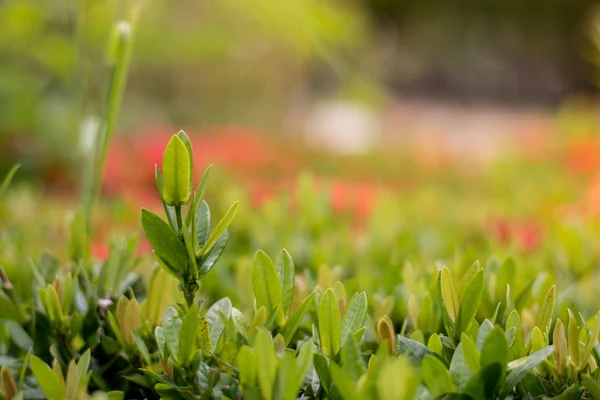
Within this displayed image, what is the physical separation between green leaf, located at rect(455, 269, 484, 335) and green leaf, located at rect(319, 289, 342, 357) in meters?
0.16

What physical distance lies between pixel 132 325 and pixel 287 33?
4337 mm

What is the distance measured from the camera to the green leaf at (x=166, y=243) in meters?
0.77

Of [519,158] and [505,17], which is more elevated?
[505,17]

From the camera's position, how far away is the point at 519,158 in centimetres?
457

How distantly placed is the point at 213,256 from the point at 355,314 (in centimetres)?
18

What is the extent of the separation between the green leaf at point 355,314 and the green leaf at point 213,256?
16 cm

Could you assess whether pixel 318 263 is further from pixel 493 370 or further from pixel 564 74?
pixel 564 74

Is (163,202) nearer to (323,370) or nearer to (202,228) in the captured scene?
(202,228)

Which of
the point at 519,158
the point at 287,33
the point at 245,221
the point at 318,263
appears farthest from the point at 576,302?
the point at 287,33

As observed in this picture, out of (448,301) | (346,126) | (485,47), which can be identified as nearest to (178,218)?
(448,301)

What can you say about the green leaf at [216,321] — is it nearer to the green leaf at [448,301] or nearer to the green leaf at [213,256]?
the green leaf at [213,256]

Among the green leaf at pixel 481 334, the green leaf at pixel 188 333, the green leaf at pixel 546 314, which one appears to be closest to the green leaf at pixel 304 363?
the green leaf at pixel 188 333

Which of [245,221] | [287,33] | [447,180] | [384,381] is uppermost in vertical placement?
[287,33]

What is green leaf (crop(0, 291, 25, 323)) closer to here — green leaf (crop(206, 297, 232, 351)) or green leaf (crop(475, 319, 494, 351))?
green leaf (crop(206, 297, 232, 351))
